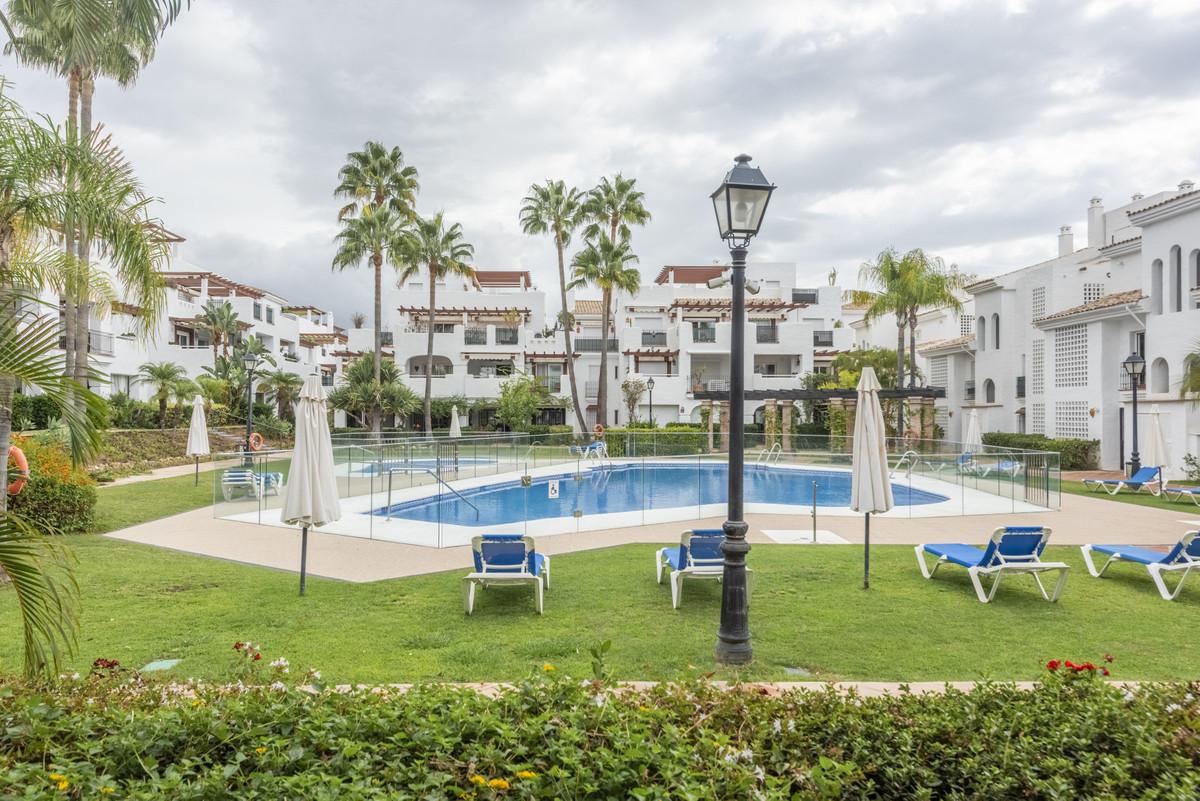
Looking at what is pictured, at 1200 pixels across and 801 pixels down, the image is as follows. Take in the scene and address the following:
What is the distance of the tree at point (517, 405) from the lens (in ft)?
132

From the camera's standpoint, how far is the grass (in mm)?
5852

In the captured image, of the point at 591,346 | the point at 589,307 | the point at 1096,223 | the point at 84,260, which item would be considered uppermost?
the point at 1096,223

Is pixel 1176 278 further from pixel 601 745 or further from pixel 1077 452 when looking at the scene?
pixel 601 745

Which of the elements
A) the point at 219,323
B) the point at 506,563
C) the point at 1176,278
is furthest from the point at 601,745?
the point at 219,323

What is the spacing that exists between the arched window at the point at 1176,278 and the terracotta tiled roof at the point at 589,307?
3622 cm

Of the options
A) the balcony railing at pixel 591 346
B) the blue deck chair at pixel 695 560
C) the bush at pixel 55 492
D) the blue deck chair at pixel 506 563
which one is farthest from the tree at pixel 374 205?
the blue deck chair at pixel 695 560

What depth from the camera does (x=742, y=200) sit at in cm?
617

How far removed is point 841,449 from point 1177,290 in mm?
12935

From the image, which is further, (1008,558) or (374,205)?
(374,205)

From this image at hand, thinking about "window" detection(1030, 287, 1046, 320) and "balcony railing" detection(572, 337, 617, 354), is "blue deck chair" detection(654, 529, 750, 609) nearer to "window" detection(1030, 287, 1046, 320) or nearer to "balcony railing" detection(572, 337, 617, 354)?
"window" detection(1030, 287, 1046, 320)

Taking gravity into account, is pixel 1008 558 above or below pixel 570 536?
above

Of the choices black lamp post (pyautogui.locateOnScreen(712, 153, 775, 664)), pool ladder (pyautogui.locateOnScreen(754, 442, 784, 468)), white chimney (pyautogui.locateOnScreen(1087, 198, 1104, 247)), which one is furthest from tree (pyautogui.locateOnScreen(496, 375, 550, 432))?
black lamp post (pyautogui.locateOnScreen(712, 153, 775, 664))

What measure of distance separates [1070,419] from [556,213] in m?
27.5

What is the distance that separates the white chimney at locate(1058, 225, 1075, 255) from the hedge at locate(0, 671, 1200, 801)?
42.7 meters
